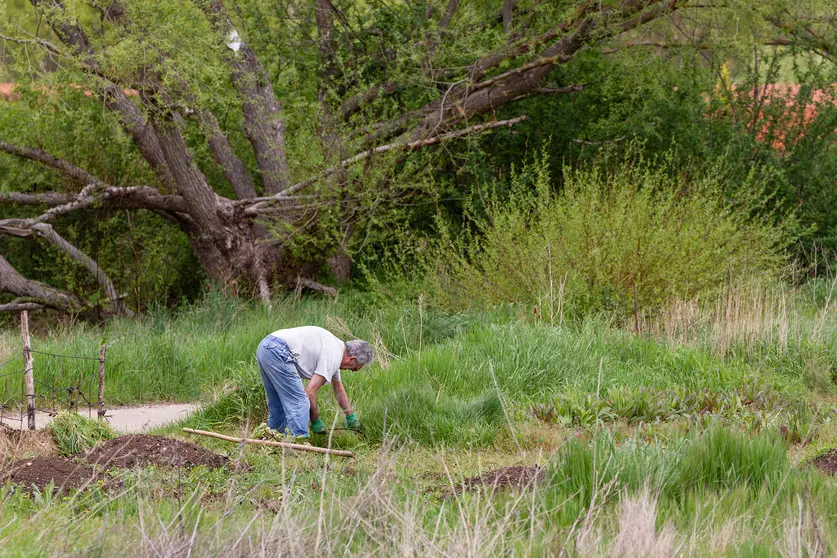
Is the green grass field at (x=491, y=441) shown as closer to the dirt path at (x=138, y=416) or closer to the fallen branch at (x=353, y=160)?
the dirt path at (x=138, y=416)

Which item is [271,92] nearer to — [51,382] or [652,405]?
[51,382]

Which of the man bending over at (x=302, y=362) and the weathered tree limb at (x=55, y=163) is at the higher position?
the weathered tree limb at (x=55, y=163)

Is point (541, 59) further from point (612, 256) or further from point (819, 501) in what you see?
point (819, 501)

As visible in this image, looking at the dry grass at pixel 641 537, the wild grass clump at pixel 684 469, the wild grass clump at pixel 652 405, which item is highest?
the dry grass at pixel 641 537

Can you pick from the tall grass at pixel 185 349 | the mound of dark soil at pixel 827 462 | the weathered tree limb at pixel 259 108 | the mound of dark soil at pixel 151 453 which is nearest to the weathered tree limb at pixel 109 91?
→ the weathered tree limb at pixel 259 108

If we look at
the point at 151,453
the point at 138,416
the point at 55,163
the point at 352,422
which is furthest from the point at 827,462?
the point at 55,163

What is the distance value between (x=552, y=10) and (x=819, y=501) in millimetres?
14449

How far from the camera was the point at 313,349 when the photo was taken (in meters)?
8.36

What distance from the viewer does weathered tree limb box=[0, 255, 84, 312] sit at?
16859 millimetres

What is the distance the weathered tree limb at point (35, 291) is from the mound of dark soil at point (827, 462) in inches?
517

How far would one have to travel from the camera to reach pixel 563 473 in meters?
5.70

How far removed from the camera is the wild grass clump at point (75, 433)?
7320 mm

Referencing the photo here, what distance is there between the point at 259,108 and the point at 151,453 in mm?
11500

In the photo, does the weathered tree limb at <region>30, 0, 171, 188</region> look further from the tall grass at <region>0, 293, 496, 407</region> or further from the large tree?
the tall grass at <region>0, 293, 496, 407</region>
